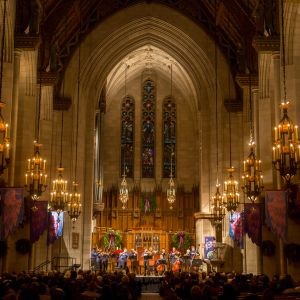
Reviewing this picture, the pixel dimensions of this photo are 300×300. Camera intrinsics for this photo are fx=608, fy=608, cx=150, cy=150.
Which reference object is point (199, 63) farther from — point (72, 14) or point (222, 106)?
point (72, 14)

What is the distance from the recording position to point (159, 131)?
38.0 m

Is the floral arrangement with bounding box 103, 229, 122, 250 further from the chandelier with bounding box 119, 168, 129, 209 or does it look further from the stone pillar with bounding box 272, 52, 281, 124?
the stone pillar with bounding box 272, 52, 281, 124

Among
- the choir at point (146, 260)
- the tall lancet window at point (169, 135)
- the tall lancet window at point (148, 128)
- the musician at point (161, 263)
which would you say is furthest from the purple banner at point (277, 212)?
the tall lancet window at point (148, 128)

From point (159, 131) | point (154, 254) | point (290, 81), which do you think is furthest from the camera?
point (159, 131)

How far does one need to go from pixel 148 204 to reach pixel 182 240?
3060 mm

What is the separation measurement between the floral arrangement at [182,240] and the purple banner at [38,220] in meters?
15.9

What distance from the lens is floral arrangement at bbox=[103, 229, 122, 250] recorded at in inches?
1350

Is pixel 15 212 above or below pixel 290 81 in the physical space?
below

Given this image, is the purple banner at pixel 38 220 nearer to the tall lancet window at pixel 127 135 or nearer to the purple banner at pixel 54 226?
the purple banner at pixel 54 226

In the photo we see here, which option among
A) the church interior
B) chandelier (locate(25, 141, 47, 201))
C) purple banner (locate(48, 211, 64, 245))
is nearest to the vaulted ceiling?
the church interior

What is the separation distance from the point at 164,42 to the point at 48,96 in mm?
7575

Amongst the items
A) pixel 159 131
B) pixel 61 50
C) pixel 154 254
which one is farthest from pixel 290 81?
pixel 159 131

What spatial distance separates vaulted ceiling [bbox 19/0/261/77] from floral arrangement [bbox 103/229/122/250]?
11020 mm

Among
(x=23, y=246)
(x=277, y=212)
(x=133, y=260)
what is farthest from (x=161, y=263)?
(x=277, y=212)
